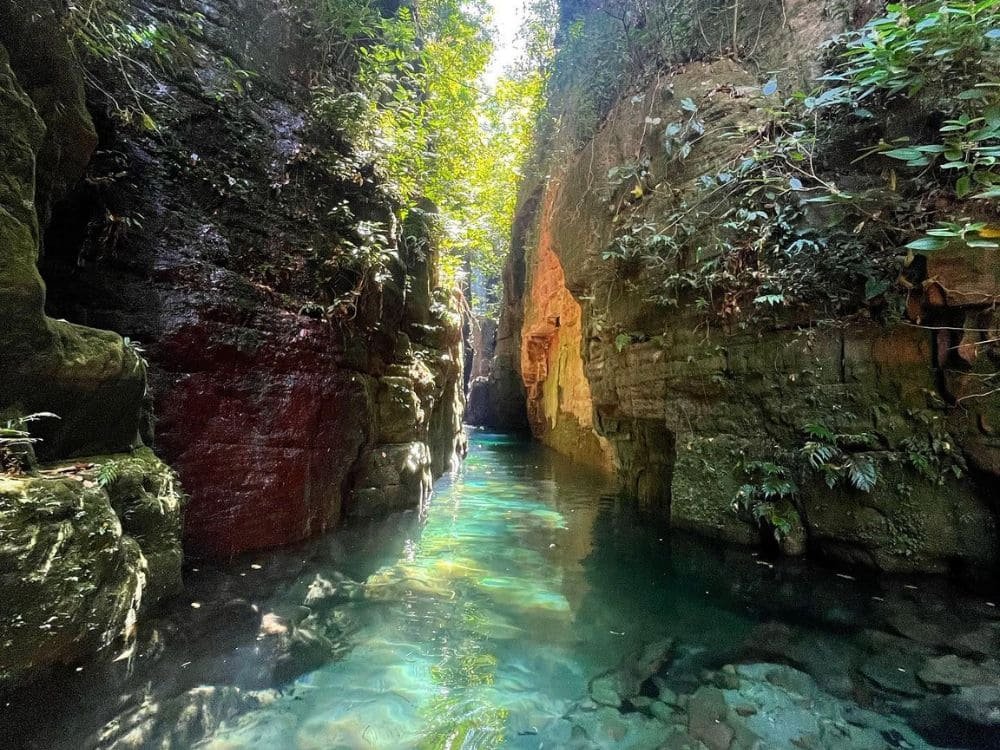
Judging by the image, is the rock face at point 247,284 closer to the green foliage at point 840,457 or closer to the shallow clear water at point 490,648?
the shallow clear water at point 490,648

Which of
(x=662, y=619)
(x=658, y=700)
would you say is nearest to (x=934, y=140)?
(x=662, y=619)

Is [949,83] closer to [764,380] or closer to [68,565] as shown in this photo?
[764,380]

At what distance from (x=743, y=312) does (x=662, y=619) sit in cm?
391

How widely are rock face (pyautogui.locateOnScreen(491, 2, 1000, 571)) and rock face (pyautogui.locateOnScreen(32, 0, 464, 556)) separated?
153 inches

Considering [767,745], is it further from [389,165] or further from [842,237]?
[389,165]


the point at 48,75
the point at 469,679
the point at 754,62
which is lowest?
the point at 469,679

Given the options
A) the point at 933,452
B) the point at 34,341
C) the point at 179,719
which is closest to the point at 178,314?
the point at 34,341

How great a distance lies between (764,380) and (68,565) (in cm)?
660

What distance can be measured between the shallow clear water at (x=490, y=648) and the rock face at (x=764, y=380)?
525mm

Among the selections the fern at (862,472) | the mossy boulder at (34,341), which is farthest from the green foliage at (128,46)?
the fern at (862,472)

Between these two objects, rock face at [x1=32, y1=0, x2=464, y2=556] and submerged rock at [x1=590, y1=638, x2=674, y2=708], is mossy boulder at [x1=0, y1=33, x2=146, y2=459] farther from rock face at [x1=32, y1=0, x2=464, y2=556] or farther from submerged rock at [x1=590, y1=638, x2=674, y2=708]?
submerged rock at [x1=590, y1=638, x2=674, y2=708]

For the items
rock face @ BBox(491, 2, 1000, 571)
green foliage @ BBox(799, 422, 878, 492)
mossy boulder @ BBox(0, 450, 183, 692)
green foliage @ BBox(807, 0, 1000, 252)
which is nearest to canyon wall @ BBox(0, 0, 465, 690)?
mossy boulder @ BBox(0, 450, 183, 692)

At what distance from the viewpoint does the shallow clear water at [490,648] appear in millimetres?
2809

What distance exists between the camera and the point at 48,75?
137 inches
